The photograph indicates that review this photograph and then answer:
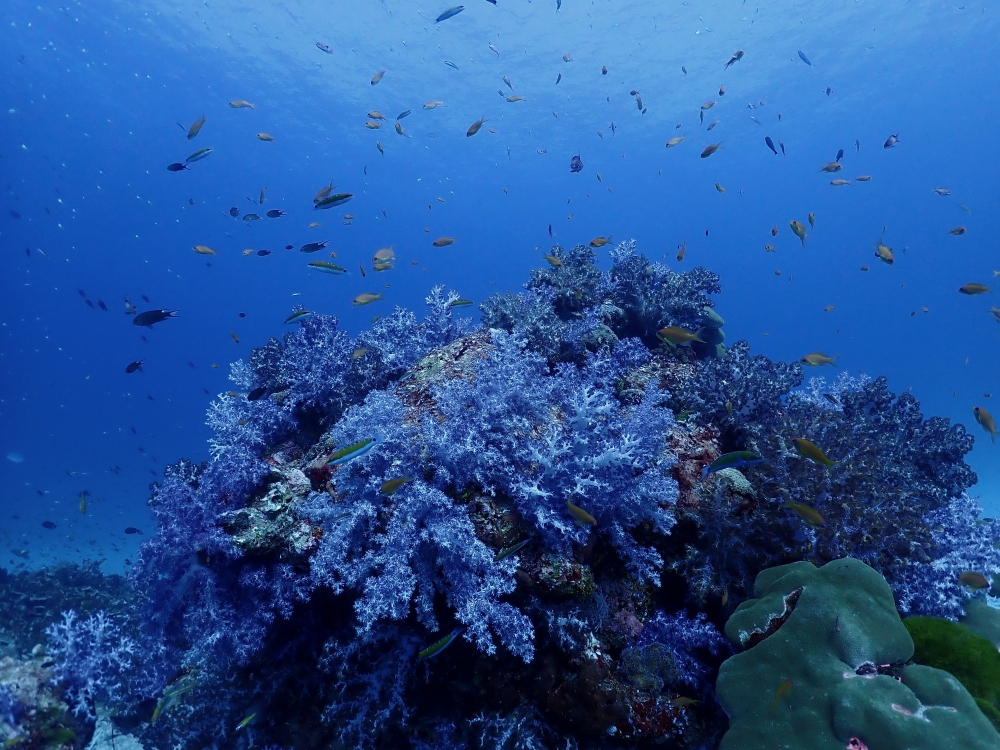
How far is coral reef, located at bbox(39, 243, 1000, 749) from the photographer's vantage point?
3.56 meters

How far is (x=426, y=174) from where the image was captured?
68375 mm

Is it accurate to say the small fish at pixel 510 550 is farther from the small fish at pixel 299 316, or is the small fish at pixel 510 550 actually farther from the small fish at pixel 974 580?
the small fish at pixel 299 316

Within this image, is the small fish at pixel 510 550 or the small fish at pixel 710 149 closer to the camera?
the small fish at pixel 510 550

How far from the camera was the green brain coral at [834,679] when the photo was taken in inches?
108

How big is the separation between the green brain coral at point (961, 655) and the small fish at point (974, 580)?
960mm

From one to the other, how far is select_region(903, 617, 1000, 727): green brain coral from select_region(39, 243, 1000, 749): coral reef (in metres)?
0.41

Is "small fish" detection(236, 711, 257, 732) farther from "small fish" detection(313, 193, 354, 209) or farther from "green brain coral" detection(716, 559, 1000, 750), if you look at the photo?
"small fish" detection(313, 193, 354, 209)

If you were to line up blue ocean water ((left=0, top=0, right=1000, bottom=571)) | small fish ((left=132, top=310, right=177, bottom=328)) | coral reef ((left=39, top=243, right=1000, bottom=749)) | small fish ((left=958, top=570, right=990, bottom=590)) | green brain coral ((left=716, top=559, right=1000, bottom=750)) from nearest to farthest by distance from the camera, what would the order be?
green brain coral ((left=716, top=559, right=1000, bottom=750)) < coral reef ((left=39, top=243, right=1000, bottom=749)) < small fish ((left=958, top=570, right=990, bottom=590)) < small fish ((left=132, top=310, right=177, bottom=328)) < blue ocean water ((left=0, top=0, right=1000, bottom=571))

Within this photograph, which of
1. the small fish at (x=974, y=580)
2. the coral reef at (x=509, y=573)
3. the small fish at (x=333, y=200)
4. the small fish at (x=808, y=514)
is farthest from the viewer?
the small fish at (x=333, y=200)

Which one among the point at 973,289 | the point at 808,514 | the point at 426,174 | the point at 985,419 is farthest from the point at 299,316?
the point at 426,174

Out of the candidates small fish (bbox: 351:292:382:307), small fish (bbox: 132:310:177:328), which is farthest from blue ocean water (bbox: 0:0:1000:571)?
small fish (bbox: 132:310:177:328)

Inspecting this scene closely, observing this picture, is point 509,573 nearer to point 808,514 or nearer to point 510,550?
point 510,550

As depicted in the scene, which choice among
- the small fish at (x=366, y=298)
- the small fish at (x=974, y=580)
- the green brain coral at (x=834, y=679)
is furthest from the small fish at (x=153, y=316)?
the small fish at (x=974, y=580)

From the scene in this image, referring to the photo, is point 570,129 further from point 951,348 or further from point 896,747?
point 951,348
